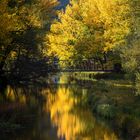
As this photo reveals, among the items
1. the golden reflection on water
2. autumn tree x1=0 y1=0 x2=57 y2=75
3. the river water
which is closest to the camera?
the river water

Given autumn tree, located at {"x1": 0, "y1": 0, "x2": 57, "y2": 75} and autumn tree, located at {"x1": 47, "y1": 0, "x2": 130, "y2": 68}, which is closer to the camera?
autumn tree, located at {"x1": 47, "y1": 0, "x2": 130, "y2": 68}

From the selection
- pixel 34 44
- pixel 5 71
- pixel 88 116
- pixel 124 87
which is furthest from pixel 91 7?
pixel 88 116

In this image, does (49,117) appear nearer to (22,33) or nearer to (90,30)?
(22,33)

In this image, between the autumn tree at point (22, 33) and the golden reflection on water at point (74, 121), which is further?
the autumn tree at point (22, 33)

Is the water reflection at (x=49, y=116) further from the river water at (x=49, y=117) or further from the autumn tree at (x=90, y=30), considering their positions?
the autumn tree at (x=90, y=30)

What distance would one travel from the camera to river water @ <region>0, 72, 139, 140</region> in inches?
1561

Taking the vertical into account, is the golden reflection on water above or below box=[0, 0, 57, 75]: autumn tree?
below

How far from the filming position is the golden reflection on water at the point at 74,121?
131ft

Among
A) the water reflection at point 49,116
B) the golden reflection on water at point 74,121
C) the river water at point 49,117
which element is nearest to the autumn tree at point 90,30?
the river water at point 49,117

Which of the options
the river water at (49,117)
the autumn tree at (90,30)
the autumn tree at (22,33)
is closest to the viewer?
the river water at (49,117)

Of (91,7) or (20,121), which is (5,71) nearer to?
(91,7)

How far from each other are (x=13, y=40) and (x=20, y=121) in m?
29.8

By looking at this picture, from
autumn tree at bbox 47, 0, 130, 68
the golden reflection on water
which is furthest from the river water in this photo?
autumn tree at bbox 47, 0, 130, 68

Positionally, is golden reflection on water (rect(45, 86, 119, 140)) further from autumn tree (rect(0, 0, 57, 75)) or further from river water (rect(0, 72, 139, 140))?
autumn tree (rect(0, 0, 57, 75))
